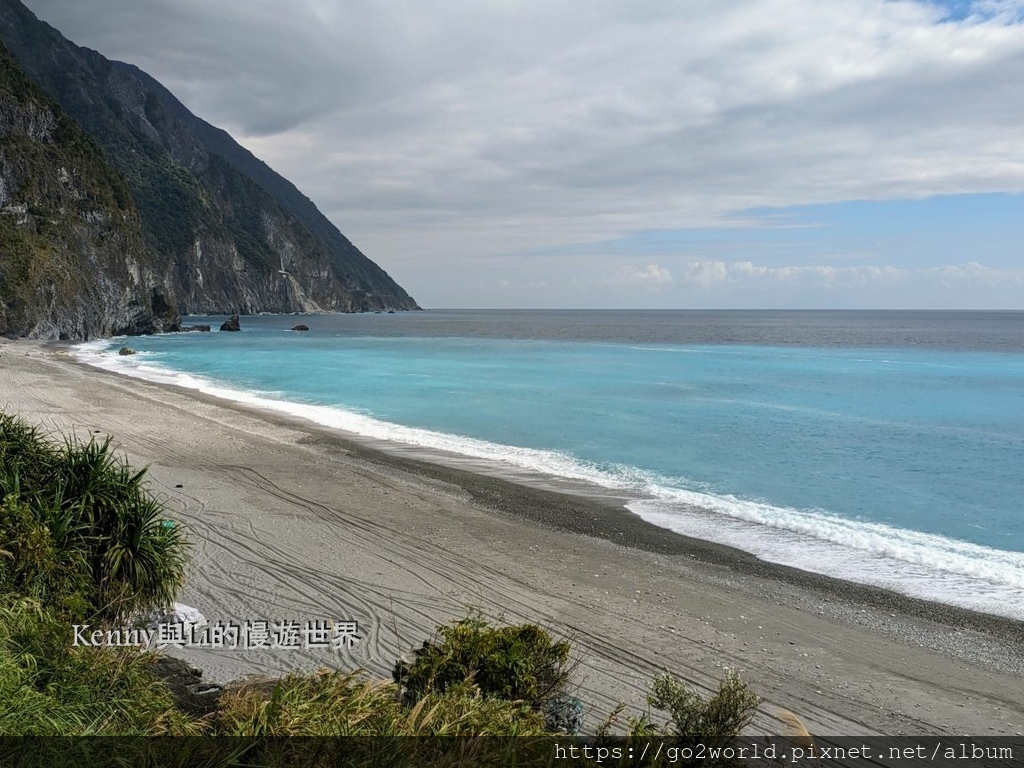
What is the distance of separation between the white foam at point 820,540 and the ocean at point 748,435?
0.18ft

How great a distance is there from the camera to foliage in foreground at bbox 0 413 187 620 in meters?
5.76

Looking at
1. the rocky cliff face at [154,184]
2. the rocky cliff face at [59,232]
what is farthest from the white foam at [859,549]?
the rocky cliff face at [154,184]

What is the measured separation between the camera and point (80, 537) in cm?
635

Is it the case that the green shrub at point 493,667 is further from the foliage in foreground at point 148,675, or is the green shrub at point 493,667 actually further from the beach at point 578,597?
Answer: the beach at point 578,597

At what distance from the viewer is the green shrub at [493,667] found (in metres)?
5.26

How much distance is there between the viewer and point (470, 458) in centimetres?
1978

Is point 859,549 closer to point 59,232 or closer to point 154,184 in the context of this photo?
point 59,232

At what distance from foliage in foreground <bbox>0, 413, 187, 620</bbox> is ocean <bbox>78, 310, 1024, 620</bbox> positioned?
985cm

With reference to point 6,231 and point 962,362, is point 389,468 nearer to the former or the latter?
point 6,231

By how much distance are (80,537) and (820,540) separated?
12.8m

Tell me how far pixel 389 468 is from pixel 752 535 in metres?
9.07

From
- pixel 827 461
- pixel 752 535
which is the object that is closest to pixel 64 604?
pixel 752 535

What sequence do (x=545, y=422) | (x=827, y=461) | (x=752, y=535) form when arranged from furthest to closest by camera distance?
(x=545, y=422)
(x=827, y=461)
(x=752, y=535)

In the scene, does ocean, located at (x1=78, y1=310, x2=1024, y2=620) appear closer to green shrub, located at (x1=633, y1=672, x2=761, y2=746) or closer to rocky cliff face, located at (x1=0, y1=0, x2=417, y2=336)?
green shrub, located at (x1=633, y1=672, x2=761, y2=746)
